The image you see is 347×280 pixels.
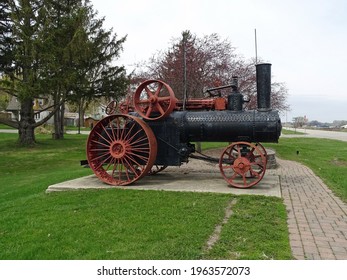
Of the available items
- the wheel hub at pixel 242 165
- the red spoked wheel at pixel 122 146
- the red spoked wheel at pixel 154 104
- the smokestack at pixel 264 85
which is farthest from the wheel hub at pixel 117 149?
the smokestack at pixel 264 85

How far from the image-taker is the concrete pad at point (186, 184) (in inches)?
289

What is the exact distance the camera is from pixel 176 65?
17.6 meters

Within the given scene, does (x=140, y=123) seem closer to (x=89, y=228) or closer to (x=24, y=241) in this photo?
(x=89, y=228)

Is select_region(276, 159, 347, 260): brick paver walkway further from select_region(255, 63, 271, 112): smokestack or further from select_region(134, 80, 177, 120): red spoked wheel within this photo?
select_region(134, 80, 177, 120): red spoked wheel

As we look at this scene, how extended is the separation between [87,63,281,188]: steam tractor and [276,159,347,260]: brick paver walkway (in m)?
1.08

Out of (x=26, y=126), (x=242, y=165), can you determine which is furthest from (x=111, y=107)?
(x=26, y=126)

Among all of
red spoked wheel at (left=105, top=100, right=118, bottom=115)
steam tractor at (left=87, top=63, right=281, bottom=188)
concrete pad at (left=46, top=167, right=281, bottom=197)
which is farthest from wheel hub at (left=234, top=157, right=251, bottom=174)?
red spoked wheel at (left=105, top=100, right=118, bottom=115)

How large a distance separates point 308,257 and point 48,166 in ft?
47.7

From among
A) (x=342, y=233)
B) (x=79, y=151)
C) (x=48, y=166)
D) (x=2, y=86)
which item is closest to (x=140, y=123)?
(x=342, y=233)

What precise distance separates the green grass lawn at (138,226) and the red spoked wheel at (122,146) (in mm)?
956

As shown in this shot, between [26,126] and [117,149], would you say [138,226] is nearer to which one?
[117,149]

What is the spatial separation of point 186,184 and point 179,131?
1.23 metres

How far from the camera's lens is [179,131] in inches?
323

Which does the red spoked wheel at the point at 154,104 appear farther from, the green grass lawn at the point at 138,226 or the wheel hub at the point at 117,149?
the green grass lawn at the point at 138,226
